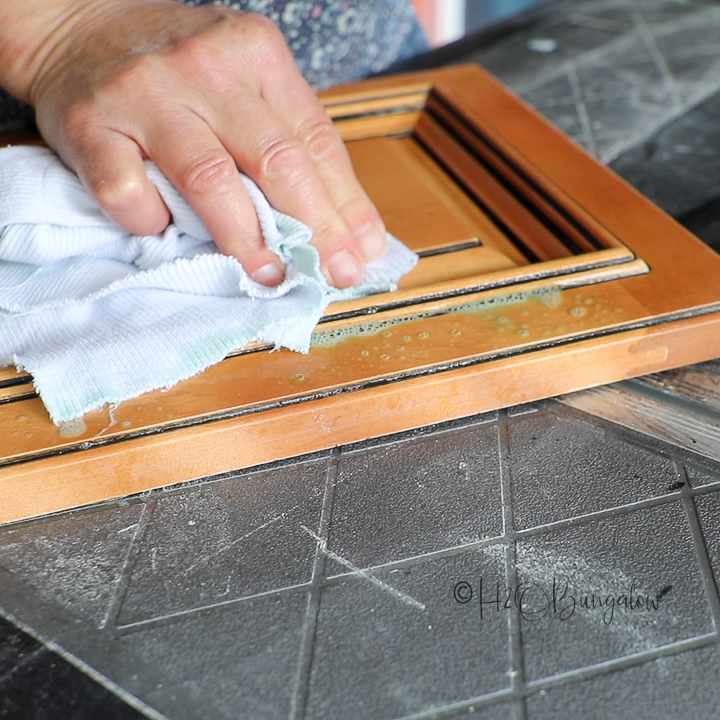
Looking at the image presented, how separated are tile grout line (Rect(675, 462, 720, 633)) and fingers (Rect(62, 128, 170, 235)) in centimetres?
43

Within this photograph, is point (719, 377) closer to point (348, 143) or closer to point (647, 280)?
point (647, 280)

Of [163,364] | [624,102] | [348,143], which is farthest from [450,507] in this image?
[624,102]

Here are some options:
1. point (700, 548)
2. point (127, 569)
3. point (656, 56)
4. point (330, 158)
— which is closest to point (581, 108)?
point (656, 56)

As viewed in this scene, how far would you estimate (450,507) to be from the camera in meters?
0.50

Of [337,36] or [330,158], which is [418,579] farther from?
[337,36]

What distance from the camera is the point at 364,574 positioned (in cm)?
46

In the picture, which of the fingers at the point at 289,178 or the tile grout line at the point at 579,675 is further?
the fingers at the point at 289,178

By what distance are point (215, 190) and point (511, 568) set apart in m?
0.35

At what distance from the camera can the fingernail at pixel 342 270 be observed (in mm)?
638

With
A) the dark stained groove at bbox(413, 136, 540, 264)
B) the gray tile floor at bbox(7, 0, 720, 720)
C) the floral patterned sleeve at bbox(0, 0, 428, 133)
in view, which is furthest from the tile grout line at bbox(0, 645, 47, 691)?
the floral patterned sleeve at bbox(0, 0, 428, 133)

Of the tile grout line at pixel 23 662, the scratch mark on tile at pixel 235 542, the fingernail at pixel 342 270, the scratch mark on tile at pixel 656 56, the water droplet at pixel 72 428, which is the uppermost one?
the water droplet at pixel 72 428

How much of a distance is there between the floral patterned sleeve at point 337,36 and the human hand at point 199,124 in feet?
0.67

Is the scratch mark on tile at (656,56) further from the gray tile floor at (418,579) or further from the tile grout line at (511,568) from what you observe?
the tile grout line at (511,568)

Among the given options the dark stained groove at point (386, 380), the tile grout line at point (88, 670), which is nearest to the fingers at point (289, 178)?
the dark stained groove at point (386, 380)
